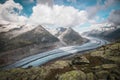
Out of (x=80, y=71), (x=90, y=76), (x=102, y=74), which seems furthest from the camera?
(x=80, y=71)

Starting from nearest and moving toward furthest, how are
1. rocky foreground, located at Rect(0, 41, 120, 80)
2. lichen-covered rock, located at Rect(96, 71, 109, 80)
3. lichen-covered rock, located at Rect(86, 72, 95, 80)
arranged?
lichen-covered rock, located at Rect(96, 71, 109, 80), lichen-covered rock, located at Rect(86, 72, 95, 80), rocky foreground, located at Rect(0, 41, 120, 80)

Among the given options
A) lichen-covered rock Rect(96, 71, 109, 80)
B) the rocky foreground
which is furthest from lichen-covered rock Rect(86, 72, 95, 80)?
lichen-covered rock Rect(96, 71, 109, 80)

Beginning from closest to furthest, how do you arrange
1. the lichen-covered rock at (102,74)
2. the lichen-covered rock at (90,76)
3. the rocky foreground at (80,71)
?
the lichen-covered rock at (102,74) → the lichen-covered rock at (90,76) → the rocky foreground at (80,71)

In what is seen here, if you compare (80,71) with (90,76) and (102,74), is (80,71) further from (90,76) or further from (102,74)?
(102,74)

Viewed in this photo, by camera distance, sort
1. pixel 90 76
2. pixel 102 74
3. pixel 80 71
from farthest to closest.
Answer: pixel 80 71 → pixel 90 76 → pixel 102 74

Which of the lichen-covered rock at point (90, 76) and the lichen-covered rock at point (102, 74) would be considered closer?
the lichen-covered rock at point (102, 74)

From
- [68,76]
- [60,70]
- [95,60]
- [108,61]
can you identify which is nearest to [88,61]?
[95,60]

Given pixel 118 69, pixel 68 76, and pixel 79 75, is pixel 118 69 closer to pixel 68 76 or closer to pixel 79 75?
pixel 79 75

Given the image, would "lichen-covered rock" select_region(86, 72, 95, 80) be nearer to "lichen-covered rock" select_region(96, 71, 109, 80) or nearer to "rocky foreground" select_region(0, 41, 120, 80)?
"rocky foreground" select_region(0, 41, 120, 80)

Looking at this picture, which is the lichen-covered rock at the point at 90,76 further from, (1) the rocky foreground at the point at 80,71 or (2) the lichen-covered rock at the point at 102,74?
(2) the lichen-covered rock at the point at 102,74

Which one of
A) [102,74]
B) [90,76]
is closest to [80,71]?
[90,76]

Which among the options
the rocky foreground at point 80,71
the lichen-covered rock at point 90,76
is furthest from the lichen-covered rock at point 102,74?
the lichen-covered rock at point 90,76

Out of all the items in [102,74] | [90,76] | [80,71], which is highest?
[80,71]
